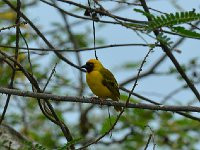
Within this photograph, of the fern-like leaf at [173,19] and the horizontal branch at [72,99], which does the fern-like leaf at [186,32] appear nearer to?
the fern-like leaf at [173,19]

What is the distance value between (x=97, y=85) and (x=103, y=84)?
48 mm

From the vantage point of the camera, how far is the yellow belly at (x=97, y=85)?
5.15 m

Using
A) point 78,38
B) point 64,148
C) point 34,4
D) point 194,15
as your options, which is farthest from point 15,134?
point 78,38

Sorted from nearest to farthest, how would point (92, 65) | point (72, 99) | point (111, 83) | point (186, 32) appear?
point (72, 99) → point (186, 32) → point (111, 83) → point (92, 65)

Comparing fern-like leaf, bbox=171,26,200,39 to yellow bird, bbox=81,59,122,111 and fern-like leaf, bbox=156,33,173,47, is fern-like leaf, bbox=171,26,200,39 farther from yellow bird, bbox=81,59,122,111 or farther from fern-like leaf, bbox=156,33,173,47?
yellow bird, bbox=81,59,122,111

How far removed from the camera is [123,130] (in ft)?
22.7

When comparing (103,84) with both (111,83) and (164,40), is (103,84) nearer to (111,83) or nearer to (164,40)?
(111,83)

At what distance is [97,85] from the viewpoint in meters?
5.20

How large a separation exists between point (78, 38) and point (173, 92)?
1999mm

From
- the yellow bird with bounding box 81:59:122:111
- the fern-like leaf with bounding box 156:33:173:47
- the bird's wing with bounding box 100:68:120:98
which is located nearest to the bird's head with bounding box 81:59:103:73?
the yellow bird with bounding box 81:59:122:111

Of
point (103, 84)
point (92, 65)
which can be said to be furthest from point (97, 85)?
point (92, 65)

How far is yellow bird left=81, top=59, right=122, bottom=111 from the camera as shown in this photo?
16.9 ft

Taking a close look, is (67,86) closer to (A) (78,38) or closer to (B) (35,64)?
(B) (35,64)

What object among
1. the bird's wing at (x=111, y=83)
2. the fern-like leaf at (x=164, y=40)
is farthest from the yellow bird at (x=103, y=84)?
the fern-like leaf at (x=164, y=40)
